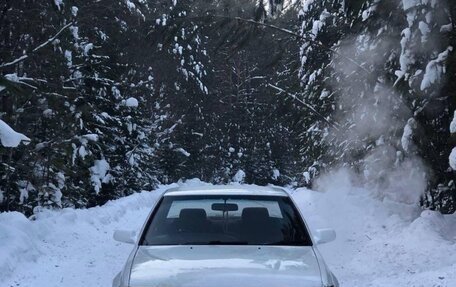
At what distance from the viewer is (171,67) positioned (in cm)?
3631

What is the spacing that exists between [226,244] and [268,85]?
13118 mm

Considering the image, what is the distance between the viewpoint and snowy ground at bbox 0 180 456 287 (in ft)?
24.2

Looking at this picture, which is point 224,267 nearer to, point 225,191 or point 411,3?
point 225,191

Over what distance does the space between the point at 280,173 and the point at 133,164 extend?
23.3 metres

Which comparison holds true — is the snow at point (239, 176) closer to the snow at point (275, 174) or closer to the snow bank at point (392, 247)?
the snow at point (275, 174)

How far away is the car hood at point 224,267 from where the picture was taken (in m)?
3.61

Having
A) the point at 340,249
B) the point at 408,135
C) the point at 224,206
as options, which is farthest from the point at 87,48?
the point at 224,206

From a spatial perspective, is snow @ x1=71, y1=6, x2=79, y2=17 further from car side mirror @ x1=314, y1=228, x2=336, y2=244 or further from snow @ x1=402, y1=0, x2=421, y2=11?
car side mirror @ x1=314, y1=228, x2=336, y2=244

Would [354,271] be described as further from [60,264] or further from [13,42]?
[13,42]

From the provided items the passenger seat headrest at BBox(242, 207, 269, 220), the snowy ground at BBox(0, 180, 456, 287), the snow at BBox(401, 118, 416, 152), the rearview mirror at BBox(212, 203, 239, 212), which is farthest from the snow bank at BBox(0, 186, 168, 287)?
A: the snow at BBox(401, 118, 416, 152)

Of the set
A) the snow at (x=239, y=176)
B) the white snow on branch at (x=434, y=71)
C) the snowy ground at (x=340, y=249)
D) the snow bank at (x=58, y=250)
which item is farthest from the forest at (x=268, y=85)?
the snow at (x=239, y=176)

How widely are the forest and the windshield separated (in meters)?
2.89

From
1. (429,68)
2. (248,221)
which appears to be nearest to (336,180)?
(429,68)

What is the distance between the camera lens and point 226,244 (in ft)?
15.3
